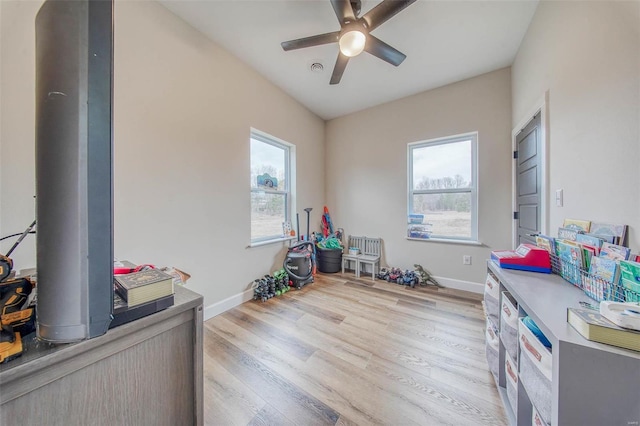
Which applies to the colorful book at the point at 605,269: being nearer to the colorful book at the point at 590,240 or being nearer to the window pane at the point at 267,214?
the colorful book at the point at 590,240

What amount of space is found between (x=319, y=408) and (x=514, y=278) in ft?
4.29

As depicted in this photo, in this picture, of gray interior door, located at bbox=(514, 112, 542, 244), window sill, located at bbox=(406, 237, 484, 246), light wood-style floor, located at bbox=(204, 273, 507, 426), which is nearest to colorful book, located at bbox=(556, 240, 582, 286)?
light wood-style floor, located at bbox=(204, 273, 507, 426)

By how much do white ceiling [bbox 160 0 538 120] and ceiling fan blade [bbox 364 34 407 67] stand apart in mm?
296

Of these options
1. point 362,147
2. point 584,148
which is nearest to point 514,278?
point 584,148

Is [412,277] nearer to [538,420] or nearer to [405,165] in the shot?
[405,165]

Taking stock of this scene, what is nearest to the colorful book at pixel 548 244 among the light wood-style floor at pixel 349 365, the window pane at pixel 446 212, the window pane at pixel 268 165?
the light wood-style floor at pixel 349 365

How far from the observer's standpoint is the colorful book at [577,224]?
1236mm

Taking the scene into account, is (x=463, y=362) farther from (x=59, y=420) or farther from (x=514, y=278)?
(x=59, y=420)

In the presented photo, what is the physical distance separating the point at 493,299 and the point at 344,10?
227cm

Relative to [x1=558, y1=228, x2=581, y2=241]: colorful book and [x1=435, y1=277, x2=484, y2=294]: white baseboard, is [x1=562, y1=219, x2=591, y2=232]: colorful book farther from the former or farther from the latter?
[x1=435, y1=277, x2=484, y2=294]: white baseboard

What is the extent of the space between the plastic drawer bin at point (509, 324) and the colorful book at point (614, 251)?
43cm

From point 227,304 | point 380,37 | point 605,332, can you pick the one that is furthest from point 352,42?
point 227,304

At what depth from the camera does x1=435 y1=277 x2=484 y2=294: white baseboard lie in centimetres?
277

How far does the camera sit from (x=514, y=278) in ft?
3.71
